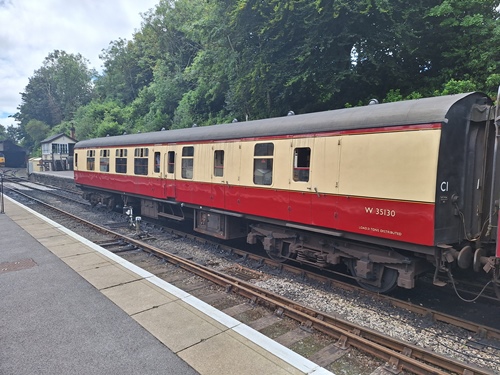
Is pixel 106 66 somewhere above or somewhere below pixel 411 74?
above

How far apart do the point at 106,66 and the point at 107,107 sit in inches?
523

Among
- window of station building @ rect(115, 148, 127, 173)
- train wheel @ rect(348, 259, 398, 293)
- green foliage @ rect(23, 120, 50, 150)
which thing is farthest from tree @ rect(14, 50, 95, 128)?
train wheel @ rect(348, 259, 398, 293)

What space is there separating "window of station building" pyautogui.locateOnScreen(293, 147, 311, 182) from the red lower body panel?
15.0 inches

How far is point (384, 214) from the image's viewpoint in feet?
20.2

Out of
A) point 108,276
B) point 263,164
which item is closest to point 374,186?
point 263,164

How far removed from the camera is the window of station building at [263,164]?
27.6 feet

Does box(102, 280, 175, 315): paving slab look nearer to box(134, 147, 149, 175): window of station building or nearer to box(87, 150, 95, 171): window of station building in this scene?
box(134, 147, 149, 175): window of station building

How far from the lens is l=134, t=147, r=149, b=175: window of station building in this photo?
13565mm

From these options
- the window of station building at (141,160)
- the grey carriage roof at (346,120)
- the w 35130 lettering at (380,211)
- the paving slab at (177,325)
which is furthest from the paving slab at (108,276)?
the window of station building at (141,160)

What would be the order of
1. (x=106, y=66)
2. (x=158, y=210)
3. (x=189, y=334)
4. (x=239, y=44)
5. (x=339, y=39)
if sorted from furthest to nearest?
(x=106, y=66) → (x=239, y=44) → (x=339, y=39) → (x=158, y=210) → (x=189, y=334)

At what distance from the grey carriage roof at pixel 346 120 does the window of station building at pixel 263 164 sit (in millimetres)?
329

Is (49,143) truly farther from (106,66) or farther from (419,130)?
(419,130)

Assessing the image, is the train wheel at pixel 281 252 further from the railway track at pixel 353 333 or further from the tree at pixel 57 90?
the tree at pixel 57 90

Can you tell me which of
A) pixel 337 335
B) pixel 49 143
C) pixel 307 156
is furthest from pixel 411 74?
pixel 49 143
